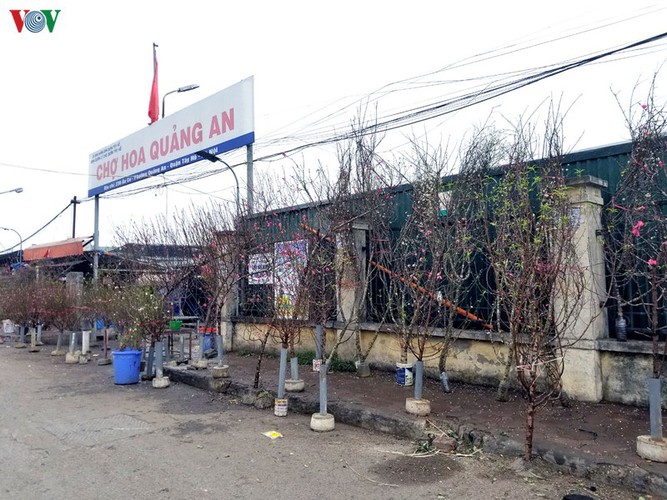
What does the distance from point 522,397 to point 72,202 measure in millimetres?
29522

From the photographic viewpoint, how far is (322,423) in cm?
691

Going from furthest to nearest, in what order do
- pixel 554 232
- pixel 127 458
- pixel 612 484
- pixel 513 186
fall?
pixel 513 186
pixel 127 458
pixel 554 232
pixel 612 484

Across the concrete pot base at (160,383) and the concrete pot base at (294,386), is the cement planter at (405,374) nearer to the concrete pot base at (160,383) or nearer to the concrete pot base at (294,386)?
the concrete pot base at (294,386)

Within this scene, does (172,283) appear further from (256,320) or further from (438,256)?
(438,256)

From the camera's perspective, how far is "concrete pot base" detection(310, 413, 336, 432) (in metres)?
6.91

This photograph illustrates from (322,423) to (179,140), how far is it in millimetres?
13921

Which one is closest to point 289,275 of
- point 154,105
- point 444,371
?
point 444,371

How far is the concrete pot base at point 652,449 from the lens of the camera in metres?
4.99

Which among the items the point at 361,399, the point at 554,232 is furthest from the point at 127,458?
the point at 554,232

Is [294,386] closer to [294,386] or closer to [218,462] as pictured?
[294,386]

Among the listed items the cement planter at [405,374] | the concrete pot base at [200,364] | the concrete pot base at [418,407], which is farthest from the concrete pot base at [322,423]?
the concrete pot base at [200,364]

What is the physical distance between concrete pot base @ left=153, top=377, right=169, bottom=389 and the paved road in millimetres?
1387

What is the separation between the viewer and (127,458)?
5883 mm

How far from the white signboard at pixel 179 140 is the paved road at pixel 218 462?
30.3ft
